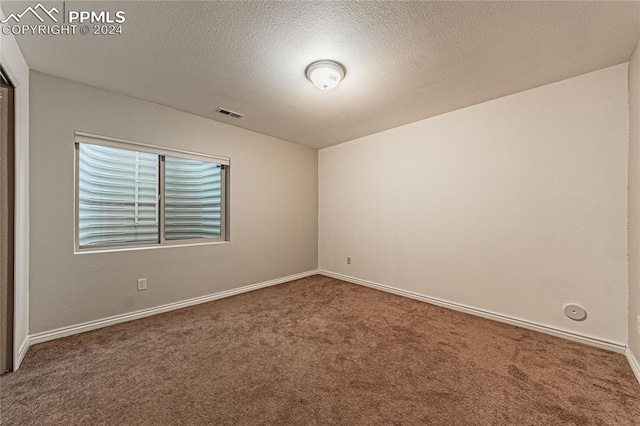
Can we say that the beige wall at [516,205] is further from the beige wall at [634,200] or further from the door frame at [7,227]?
the door frame at [7,227]

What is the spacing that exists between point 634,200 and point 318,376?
108 inches

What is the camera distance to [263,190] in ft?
12.7

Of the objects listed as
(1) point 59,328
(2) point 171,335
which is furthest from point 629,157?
(1) point 59,328

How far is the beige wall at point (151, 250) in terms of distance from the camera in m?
2.20

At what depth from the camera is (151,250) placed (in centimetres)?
281

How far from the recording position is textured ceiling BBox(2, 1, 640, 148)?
1.54m

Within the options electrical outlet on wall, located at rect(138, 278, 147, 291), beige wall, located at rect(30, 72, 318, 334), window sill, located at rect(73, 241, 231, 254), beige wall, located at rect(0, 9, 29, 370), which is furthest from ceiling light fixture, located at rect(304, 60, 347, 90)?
electrical outlet on wall, located at rect(138, 278, 147, 291)

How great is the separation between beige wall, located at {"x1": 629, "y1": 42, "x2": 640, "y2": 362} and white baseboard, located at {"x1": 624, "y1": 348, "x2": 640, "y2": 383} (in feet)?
0.09

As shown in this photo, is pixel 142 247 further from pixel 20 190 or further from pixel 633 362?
pixel 633 362

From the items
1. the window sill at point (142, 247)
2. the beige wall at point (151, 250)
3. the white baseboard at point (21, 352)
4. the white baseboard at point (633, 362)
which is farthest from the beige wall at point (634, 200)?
the white baseboard at point (21, 352)

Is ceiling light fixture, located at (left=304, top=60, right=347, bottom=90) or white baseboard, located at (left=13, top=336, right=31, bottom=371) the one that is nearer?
white baseboard, located at (left=13, top=336, right=31, bottom=371)

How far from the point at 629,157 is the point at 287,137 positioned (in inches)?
148

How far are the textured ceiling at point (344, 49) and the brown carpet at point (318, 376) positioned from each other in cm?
239

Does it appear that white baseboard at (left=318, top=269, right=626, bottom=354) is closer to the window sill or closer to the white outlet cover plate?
the white outlet cover plate
